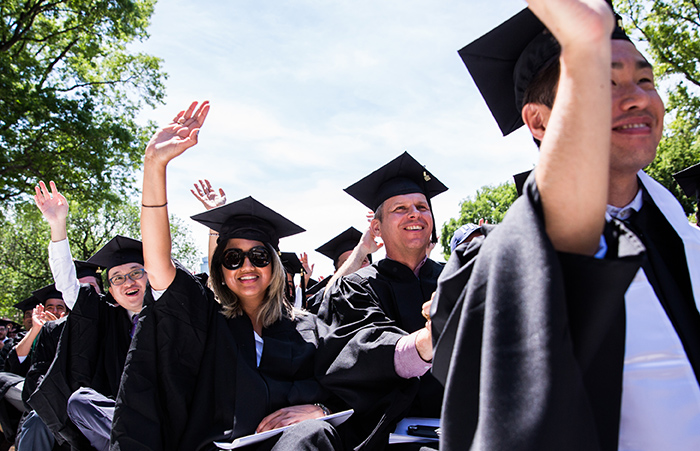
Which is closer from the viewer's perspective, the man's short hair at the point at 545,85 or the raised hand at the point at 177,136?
the man's short hair at the point at 545,85

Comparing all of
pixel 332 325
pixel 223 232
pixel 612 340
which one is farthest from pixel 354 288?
pixel 612 340

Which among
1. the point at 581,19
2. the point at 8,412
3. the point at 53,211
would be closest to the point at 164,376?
the point at 581,19

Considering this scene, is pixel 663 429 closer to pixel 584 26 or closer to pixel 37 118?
pixel 584 26

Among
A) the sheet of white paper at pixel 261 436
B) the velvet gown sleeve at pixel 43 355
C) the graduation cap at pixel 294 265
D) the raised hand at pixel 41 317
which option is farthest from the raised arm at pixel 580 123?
the raised hand at pixel 41 317

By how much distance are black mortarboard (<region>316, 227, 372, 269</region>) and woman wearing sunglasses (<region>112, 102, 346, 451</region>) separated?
3.86 metres

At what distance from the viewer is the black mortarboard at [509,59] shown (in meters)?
1.50

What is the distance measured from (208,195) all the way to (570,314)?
14.4 ft

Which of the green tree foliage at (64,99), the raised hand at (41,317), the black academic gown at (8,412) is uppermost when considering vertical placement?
the green tree foliage at (64,99)

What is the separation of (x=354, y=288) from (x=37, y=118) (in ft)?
37.5

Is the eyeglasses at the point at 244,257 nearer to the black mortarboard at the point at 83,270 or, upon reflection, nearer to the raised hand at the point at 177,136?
the raised hand at the point at 177,136

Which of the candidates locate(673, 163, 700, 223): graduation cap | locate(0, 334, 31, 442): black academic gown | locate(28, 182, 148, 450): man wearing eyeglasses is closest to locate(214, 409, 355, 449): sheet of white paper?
locate(28, 182, 148, 450): man wearing eyeglasses

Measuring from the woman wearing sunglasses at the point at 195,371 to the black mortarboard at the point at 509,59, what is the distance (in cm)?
176

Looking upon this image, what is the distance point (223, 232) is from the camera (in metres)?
3.58

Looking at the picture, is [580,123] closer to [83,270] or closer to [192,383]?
[192,383]
